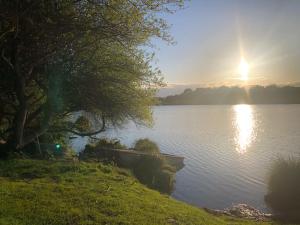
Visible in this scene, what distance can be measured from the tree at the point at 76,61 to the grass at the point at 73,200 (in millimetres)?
4805

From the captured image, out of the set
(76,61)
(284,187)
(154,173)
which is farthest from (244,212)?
(76,61)

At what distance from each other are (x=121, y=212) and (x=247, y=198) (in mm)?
17078

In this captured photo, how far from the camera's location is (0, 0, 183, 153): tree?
16875 mm

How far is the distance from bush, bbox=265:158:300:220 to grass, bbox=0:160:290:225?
12560mm

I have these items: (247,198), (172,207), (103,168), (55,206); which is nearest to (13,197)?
(55,206)

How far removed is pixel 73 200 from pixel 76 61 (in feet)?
32.7

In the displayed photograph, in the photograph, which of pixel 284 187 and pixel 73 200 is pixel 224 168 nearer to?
pixel 284 187

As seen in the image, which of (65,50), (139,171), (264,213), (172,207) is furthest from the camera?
(139,171)

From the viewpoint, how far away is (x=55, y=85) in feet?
65.9

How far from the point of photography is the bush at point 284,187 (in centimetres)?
2439

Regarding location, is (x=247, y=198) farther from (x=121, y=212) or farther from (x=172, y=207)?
(x=121, y=212)

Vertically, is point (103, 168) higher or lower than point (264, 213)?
higher

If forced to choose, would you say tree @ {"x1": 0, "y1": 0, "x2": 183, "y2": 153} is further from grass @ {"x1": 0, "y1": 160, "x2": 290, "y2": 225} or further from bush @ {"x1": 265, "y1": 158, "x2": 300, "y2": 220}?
bush @ {"x1": 265, "y1": 158, "x2": 300, "y2": 220}

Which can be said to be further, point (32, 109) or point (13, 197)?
point (32, 109)
